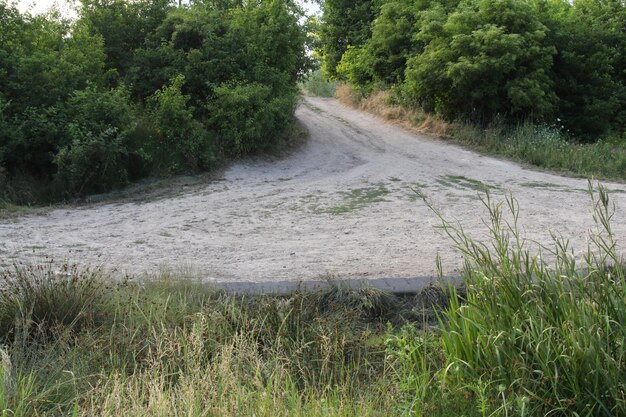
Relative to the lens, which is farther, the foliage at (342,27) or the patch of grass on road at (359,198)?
the foliage at (342,27)

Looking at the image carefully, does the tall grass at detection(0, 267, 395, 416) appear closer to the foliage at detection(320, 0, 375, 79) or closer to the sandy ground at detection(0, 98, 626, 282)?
the sandy ground at detection(0, 98, 626, 282)

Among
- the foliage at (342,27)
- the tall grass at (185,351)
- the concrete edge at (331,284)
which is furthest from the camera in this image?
the foliage at (342,27)

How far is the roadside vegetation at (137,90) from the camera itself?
13844mm

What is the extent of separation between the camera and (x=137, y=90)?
17.5 m

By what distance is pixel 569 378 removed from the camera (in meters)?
4.04

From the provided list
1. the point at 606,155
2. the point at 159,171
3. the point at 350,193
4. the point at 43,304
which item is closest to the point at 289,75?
the point at 159,171

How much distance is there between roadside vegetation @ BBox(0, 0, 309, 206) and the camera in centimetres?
1384

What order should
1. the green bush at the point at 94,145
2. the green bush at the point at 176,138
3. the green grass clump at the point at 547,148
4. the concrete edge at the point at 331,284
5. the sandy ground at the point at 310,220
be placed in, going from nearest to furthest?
the concrete edge at the point at 331,284, the sandy ground at the point at 310,220, the green bush at the point at 94,145, the green bush at the point at 176,138, the green grass clump at the point at 547,148

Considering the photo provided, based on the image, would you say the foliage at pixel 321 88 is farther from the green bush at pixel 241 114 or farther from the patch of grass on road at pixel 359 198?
the patch of grass on road at pixel 359 198

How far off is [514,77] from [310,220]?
36.5 feet

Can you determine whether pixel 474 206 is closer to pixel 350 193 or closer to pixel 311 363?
pixel 350 193

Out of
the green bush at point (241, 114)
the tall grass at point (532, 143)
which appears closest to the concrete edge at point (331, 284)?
the tall grass at point (532, 143)

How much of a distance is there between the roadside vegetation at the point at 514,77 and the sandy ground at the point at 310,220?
75.8 inches

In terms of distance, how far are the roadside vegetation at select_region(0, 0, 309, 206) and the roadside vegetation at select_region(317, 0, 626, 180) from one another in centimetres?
428
